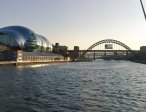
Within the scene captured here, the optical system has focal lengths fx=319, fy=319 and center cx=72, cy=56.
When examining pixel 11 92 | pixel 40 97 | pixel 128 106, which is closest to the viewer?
pixel 128 106

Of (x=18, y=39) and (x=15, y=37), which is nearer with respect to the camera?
(x=15, y=37)

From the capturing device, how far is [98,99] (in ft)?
118

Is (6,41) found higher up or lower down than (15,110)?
higher up

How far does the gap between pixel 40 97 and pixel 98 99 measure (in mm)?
6717

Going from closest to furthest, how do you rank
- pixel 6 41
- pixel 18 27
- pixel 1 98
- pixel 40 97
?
pixel 1 98, pixel 40 97, pixel 6 41, pixel 18 27

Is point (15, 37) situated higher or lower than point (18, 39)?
higher

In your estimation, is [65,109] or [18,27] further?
[18,27]

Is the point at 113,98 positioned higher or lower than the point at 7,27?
lower

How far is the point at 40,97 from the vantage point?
37.0 m

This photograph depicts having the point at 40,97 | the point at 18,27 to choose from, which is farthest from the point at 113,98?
the point at 18,27

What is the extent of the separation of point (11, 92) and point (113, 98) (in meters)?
12.6

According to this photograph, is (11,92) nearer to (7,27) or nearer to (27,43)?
(27,43)

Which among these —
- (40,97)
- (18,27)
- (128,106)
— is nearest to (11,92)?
(40,97)

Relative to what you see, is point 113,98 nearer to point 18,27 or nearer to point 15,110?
point 15,110
